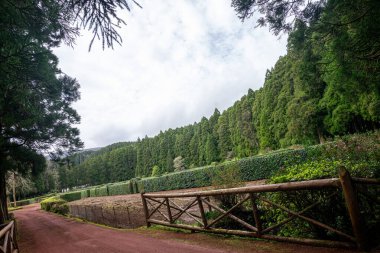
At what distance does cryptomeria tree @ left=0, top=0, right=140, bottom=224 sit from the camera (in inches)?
165

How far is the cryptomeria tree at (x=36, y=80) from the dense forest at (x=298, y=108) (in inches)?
102

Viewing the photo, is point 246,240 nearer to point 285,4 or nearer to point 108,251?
point 108,251

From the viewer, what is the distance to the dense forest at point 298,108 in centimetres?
546

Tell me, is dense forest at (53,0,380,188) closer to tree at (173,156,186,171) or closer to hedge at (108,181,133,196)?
tree at (173,156,186,171)

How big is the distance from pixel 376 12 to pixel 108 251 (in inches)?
305

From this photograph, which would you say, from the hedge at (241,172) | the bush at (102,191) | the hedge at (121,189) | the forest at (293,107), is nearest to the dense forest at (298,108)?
the forest at (293,107)

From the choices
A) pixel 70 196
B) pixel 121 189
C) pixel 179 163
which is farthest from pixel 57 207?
pixel 179 163

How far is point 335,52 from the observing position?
18.9 feet

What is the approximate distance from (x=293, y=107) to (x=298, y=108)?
0.53 meters

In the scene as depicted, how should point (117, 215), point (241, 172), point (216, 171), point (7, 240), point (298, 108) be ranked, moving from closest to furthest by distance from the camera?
1. point (7, 240)
2. point (117, 215)
3. point (216, 171)
4. point (241, 172)
5. point (298, 108)

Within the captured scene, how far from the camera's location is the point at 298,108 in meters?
28.6

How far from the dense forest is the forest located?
2 cm

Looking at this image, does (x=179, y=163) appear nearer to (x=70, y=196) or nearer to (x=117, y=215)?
(x=70, y=196)

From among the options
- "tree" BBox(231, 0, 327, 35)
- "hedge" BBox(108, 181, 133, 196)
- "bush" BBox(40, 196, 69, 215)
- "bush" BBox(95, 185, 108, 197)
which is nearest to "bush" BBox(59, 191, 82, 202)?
"bush" BBox(95, 185, 108, 197)
